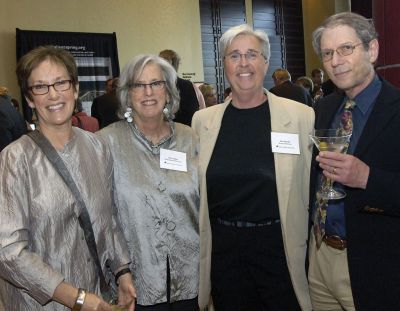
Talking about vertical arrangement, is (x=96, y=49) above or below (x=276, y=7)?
below

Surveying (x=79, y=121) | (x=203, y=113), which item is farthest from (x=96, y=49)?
(x=203, y=113)

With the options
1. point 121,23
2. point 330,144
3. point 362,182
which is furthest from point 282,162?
point 121,23

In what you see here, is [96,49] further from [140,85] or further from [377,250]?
[377,250]

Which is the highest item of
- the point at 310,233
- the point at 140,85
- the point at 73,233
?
the point at 140,85

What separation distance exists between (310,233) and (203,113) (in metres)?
0.84

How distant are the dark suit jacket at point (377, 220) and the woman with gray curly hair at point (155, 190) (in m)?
0.75

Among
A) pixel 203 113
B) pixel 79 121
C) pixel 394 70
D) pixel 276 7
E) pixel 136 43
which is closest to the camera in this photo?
pixel 394 70

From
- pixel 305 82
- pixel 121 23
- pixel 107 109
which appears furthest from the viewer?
pixel 121 23

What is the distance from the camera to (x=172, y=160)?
7.12 feet

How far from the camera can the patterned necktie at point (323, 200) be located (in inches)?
73.3

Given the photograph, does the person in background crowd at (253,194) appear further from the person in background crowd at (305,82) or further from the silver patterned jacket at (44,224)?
the person in background crowd at (305,82)

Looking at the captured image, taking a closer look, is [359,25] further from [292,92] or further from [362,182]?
[292,92]

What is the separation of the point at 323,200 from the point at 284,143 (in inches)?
14.0

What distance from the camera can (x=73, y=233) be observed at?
1727 millimetres
